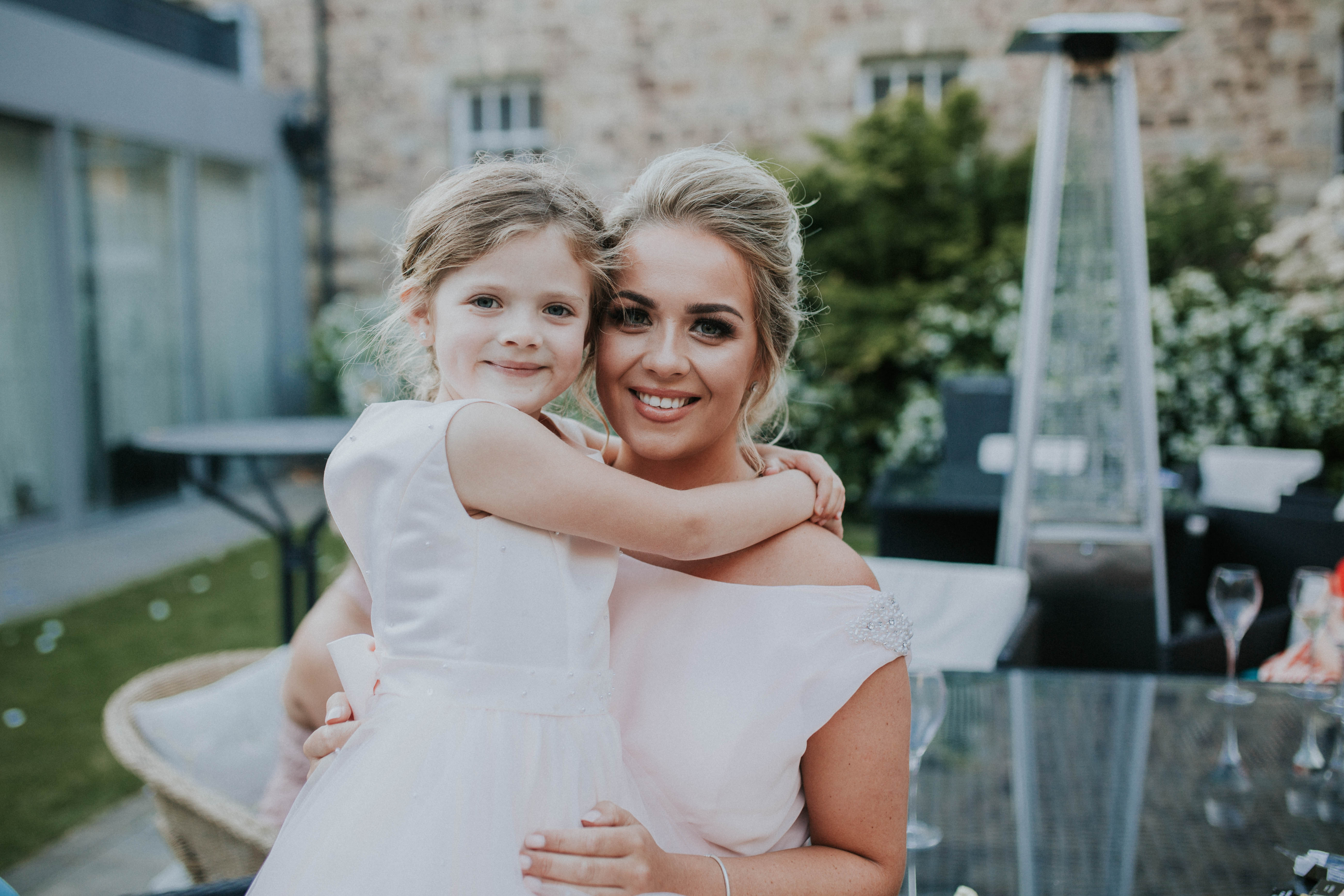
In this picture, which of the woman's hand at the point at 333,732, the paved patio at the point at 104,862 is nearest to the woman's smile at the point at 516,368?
the woman's hand at the point at 333,732

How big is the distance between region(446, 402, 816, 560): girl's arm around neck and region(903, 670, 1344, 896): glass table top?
2.44 feet

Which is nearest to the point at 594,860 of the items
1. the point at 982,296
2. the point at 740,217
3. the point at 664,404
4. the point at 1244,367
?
the point at 664,404

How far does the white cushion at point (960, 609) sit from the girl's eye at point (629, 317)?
6.37 ft

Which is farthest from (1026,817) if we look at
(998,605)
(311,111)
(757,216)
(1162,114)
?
(311,111)

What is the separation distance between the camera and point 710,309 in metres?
1.43

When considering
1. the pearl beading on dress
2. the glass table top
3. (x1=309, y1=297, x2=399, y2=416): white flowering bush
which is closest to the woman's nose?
the pearl beading on dress

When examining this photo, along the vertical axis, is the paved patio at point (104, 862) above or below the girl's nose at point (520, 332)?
below

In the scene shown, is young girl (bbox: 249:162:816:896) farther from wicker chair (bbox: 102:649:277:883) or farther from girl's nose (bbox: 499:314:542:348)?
wicker chair (bbox: 102:649:277:883)

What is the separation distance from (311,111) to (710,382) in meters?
10.3

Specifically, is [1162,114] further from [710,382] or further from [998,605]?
[710,382]

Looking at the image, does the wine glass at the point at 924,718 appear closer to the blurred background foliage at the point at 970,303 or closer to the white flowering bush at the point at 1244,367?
the blurred background foliage at the point at 970,303

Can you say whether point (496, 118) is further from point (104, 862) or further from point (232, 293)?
point (104, 862)

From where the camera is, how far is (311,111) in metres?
10.4

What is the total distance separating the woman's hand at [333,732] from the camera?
4.27 feet
